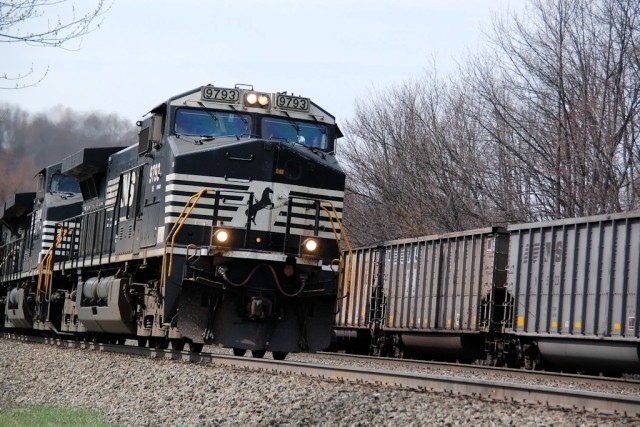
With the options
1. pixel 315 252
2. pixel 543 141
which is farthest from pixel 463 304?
pixel 543 141

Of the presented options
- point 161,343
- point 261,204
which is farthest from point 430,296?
point 261,204

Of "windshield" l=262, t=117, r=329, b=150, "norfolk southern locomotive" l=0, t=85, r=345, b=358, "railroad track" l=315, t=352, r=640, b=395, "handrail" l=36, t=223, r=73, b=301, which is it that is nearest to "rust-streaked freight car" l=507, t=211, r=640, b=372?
"railroad track" l=315, t=352, r=640, b=395

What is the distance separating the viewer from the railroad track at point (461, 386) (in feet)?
25.4

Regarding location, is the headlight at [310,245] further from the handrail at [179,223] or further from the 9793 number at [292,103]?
the 9793 number at [292,103]

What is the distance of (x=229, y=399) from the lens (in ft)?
32.4

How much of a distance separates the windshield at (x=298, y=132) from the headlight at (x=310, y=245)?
1.58 m

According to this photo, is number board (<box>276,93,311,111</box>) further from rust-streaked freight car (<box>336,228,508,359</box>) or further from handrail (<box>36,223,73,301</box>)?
handrail (<box>36,223,73,301</box>)

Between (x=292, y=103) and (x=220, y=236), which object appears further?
(x=292, y=103)

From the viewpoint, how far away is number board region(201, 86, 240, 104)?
1391 centimetres

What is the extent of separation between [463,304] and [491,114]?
40.2ft

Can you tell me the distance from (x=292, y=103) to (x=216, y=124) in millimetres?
1145

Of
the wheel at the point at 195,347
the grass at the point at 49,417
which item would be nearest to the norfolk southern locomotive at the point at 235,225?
the wheel at the point at 195,347

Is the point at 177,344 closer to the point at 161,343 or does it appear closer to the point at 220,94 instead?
the point at 161,343

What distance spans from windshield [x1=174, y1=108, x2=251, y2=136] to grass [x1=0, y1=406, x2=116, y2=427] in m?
4.67
